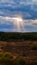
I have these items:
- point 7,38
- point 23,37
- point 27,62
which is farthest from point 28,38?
point 27,62

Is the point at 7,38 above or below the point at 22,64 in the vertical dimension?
above

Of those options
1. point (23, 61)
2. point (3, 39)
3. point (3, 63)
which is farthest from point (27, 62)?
point (3, 39)

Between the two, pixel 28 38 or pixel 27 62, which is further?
pixel 28 38

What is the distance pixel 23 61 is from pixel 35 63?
2.43m

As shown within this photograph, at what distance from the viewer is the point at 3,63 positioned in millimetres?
35812

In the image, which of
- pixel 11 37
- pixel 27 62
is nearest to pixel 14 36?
pixel 11 37

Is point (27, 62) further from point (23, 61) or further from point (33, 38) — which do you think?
point (33, 38)

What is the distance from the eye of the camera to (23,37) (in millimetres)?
114875

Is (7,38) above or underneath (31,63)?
above

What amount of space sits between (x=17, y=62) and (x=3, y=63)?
2.21 metres

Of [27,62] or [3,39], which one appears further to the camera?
[3,39]

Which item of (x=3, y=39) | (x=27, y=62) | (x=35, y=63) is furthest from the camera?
(x=3, y=39)

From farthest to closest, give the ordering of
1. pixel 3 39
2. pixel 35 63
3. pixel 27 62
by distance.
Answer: pixel 3 39, pixel 27 62, pixel 35 63

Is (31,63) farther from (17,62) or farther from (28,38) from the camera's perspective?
(28,38)
